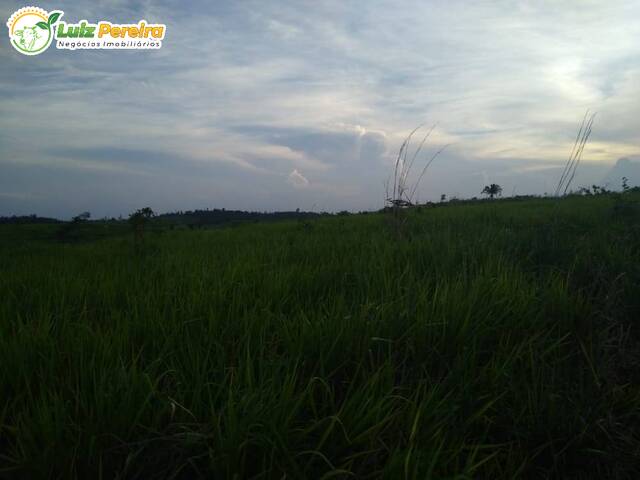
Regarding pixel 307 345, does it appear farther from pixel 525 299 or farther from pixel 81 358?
pixel 525 299

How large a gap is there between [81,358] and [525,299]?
87.8 inches

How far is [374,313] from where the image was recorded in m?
2.01

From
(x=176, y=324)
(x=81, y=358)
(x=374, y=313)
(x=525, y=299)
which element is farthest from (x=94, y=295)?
(x=525, y=299)

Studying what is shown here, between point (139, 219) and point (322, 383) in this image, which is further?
point (139, 219)

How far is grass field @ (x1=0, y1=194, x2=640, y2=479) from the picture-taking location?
1.13 m

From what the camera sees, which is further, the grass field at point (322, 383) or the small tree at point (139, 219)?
the small tree at point (139, 219)


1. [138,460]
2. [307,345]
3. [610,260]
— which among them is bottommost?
[138,460]

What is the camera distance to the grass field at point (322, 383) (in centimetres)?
113

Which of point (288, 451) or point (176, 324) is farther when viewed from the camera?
point (176, 324)

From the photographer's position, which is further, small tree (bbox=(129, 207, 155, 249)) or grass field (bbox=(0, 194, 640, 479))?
small tree (bbox=(129, 207, 155, 249))

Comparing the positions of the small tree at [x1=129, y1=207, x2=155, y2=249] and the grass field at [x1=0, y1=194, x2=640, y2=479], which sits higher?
the small tree at [x1=129, y1=207, x2=155, y2=249]

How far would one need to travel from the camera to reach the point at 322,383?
1.47 meters

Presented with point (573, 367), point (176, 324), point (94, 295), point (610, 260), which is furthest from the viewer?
point (610, 260)

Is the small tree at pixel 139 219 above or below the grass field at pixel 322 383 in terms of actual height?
Result: above
